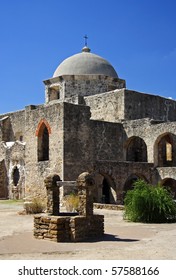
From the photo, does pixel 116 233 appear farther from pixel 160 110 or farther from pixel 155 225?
pixel 160 110

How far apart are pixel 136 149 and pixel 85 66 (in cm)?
663

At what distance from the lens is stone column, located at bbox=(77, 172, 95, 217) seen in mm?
8953

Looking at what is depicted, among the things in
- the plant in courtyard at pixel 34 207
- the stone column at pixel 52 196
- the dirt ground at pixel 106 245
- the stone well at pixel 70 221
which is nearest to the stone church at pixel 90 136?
the plant in courtyard at pixel 34 207

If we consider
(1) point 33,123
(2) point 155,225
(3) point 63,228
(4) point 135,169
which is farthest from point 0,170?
(3) point 63,228

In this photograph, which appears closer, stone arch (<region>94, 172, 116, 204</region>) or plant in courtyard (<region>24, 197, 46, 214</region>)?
plant in courtyard (<region>24, 197, 46, 214</region>)

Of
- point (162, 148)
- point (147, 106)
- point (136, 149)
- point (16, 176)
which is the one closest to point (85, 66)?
point (147, 106)

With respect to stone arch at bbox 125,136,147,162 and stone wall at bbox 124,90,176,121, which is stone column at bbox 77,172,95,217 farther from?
stone wall at bbox 124,90,176,121

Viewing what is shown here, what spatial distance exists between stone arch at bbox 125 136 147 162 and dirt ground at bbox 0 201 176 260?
1228 cm

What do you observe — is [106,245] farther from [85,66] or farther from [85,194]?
[85,66]

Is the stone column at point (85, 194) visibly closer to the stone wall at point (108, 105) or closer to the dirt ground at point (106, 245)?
the dirt ground at point (106, 245)

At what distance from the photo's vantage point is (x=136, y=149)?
23859 millimetres

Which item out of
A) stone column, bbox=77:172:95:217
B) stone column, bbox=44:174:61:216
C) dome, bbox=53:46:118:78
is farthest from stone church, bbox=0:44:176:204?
stone column, bbox=77:172:95:217

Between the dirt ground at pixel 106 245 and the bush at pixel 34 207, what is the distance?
11.2 feet
